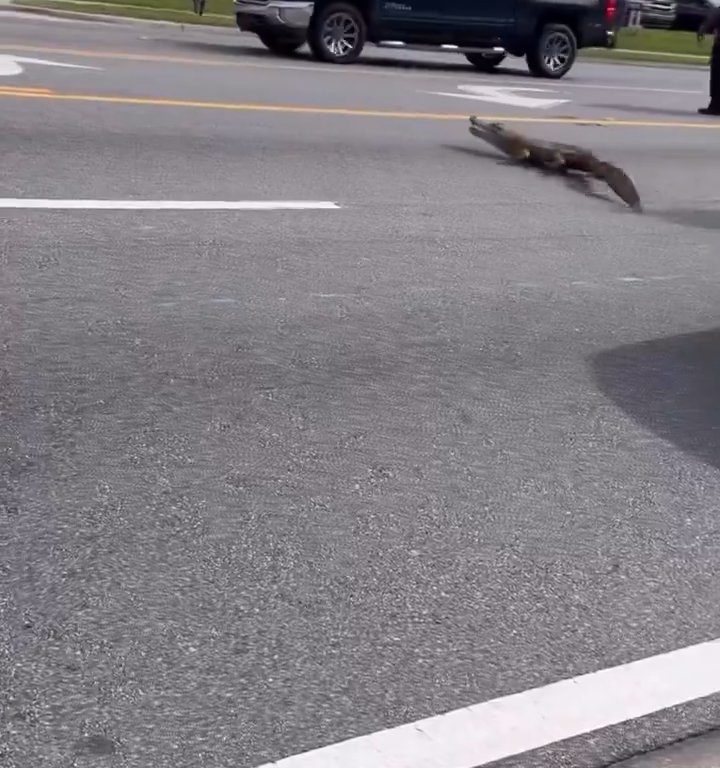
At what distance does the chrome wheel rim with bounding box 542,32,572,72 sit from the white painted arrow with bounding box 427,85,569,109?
2.58 m

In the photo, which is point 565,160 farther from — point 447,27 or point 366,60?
point 366,60

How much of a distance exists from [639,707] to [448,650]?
49 centimetres

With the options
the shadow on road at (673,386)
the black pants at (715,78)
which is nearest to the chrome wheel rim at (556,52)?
the black pants at (715,78)

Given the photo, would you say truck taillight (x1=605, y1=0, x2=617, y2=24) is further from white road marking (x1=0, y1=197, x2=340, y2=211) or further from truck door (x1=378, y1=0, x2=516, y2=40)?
white road marking (x1=0, y1=197, x2=340, y2=211)

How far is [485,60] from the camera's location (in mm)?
20531

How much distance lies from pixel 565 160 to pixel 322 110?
8.60 ft

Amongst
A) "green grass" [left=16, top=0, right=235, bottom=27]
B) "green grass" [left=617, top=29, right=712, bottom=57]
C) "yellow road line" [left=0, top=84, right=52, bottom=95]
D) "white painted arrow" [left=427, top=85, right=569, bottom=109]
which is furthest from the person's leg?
"green grass" [left=617, top=29, right=712, bottom=57]

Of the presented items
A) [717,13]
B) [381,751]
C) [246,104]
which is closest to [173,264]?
[381,751]

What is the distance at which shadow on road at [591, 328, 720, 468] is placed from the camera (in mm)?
5637

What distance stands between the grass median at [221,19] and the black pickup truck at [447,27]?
17.0 feet

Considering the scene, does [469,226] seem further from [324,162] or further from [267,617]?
[267,617]

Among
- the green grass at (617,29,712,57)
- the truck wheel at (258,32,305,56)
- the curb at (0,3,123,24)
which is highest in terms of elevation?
the truck wheel at (258,32,305,56)

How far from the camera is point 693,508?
490 centimetres

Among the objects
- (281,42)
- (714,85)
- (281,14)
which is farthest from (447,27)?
(714,85)
